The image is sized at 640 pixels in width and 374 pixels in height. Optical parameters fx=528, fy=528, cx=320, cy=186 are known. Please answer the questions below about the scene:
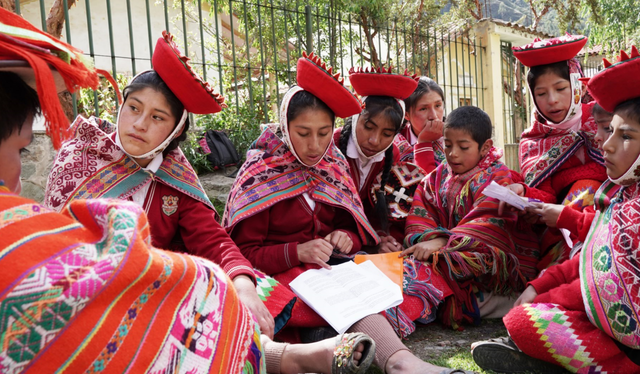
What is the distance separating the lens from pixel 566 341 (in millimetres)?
2354

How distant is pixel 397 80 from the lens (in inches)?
151

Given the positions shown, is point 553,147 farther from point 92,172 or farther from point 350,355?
point 92,172

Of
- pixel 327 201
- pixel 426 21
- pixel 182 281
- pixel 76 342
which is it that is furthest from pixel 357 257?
pixel 426 21

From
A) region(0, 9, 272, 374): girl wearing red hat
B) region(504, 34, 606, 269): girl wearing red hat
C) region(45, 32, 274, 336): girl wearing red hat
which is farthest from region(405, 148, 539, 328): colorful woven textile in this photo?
region(0, 9, 272, 374): girl wearing red hat

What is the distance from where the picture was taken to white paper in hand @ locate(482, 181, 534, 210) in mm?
3123

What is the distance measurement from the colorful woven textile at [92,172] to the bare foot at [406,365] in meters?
1.40

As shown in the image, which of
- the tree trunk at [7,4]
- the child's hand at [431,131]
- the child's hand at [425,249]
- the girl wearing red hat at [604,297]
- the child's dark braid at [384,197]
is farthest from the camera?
the tree trunk at [7,4]

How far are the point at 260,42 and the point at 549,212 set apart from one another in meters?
4.56

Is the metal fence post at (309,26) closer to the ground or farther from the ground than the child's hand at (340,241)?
farther from the ground

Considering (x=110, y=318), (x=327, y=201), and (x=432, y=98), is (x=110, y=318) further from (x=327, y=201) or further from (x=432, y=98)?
(x=432, y=98)

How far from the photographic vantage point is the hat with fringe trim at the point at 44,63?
1.21 metres

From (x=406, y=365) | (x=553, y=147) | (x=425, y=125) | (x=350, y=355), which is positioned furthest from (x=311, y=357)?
(x=425, y=125)

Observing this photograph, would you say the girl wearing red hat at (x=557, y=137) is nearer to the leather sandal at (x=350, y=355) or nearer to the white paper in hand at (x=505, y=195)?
the white paper in hand at (x=505, y=195)

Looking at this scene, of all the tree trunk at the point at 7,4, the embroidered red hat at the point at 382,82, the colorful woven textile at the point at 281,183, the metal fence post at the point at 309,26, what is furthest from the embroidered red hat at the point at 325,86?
the metal fence post at the point at 309,26
